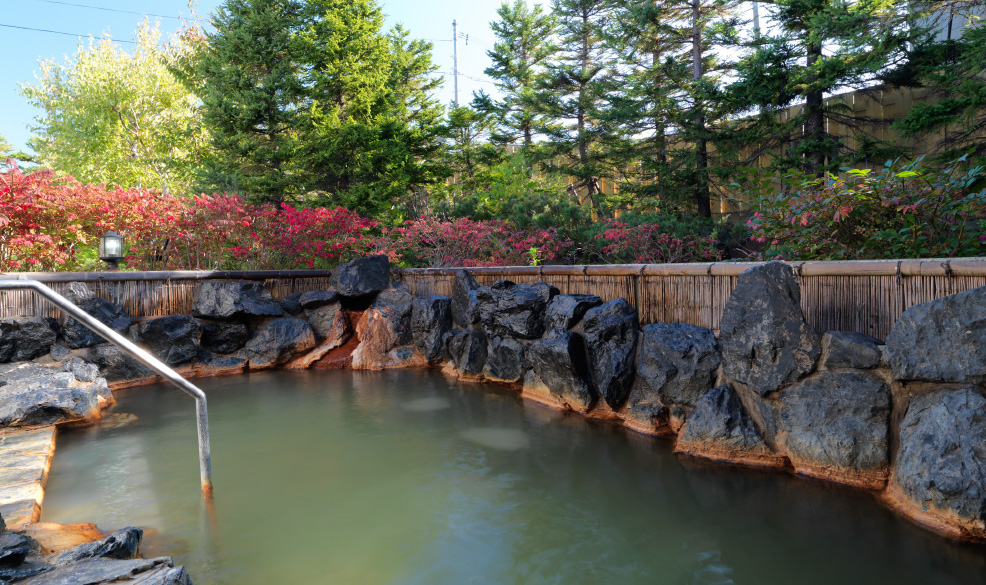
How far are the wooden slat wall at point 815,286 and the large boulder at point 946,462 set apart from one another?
662mm

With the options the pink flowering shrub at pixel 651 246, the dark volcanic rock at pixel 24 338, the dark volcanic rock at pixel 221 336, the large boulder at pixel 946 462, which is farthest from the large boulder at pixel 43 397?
the large boulder at pixel 946 462

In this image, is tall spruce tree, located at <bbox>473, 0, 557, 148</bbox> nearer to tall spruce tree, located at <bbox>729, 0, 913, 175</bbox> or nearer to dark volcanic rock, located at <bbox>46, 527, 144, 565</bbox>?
tall spruce tree, located at <bbox>729, 0, 913, 175</bbox>

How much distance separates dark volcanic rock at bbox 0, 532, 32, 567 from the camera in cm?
208

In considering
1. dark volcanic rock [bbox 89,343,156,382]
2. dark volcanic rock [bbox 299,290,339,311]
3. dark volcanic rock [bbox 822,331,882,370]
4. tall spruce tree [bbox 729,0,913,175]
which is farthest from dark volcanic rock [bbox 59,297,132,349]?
tall spruce tree [bbox 729,0,913,175]

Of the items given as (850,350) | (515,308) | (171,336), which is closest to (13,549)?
(850,350)

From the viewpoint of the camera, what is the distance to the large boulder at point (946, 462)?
267 centimetres

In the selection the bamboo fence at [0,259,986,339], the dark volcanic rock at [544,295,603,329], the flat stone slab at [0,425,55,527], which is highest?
the bamboo fence at [0,259,986,339]

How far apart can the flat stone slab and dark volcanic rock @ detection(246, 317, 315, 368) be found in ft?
9.63

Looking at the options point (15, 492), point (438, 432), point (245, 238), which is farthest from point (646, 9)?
point (15, 492)

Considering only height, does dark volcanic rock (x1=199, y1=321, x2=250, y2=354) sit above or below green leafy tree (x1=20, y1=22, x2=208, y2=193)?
below

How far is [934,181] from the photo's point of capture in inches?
150

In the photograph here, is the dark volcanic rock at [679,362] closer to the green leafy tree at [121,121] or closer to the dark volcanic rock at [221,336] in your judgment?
the dark volcanic rock at [221,336]

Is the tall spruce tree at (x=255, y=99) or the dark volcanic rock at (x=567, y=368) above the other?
the tall spruce tree at (x=255, y=99)

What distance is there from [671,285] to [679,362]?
0.84 m
